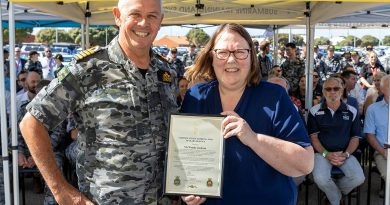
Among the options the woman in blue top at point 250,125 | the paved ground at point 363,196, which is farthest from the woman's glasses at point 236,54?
the paved ground at point 363,196

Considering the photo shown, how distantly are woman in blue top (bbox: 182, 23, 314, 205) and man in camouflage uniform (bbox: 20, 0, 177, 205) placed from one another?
0.23m

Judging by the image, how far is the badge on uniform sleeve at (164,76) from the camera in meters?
2.13

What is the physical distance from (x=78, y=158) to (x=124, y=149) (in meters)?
0.25

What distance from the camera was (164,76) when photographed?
2152mm

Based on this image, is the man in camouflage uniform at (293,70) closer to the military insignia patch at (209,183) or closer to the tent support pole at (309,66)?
the tent support pole at (309,66)

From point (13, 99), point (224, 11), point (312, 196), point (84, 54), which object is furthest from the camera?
point (224, 11)

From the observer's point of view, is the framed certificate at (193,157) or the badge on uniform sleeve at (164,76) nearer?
the framed certificate at (193,157)

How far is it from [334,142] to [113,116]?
11.4 ft

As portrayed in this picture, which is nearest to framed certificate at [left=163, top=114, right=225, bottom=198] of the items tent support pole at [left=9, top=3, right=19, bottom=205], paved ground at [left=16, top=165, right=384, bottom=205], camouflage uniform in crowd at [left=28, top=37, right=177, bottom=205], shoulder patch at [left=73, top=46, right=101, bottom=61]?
camouflage uniform in crowd at [left=28, top=37, right=177, bottom=205]

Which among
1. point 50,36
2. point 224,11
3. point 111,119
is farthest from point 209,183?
point 50,36

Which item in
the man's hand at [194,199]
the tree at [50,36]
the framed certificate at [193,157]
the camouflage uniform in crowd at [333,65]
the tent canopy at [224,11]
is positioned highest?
the tree at [50,36]

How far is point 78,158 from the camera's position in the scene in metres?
2.08

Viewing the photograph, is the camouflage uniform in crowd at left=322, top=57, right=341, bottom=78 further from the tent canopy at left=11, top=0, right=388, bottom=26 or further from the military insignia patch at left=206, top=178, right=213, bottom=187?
the military insignia patch at left=206, top=178, right=213, bottom=187

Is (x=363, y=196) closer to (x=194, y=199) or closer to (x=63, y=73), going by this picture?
(x=194, y=199)
